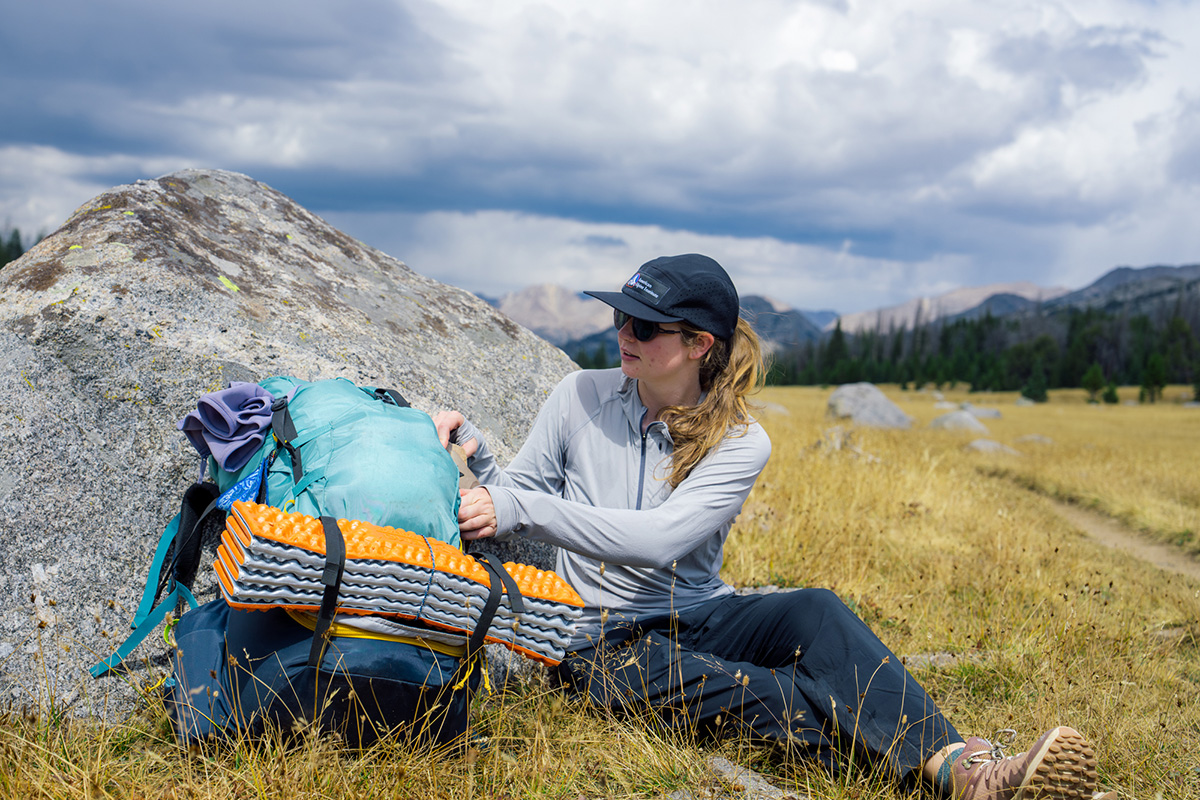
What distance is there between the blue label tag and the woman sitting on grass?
79cm

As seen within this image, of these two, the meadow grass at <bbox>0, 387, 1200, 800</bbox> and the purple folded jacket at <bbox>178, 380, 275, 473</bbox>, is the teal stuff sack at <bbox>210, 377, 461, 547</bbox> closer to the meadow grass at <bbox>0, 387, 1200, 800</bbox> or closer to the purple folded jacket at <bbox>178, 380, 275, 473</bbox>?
the purple folded jacket at <bbox>178, 380, 275, 473</bbox>

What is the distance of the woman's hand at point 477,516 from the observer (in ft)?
9.09

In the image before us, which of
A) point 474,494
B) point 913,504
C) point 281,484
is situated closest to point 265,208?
point 281,484

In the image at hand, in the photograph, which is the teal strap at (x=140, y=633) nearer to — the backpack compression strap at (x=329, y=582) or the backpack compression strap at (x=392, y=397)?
the backpack compression strap at (x=329, y=582)

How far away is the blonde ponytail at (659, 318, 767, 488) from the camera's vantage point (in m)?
3.35

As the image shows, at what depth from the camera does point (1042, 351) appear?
3516 inches

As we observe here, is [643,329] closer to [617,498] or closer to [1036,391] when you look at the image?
[617,498]

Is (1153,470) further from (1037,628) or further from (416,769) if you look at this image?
(416,769)

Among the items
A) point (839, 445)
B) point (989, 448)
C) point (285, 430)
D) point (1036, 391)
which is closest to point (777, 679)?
point (285, 430)

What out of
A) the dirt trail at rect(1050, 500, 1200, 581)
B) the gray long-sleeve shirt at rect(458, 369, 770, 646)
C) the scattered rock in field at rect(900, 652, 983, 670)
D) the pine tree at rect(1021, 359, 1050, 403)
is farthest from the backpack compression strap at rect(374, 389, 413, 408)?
the pine tree at rect(1021, 359, 1050, 403)

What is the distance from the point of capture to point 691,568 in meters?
3.45

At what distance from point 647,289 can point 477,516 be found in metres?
1.28

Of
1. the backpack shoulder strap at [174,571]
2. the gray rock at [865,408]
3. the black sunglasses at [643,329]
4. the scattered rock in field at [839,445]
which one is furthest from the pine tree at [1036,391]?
the backpack shoulder strap at [174,571]

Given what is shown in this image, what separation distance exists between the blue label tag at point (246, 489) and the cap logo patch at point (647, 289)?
1727 millimetres
